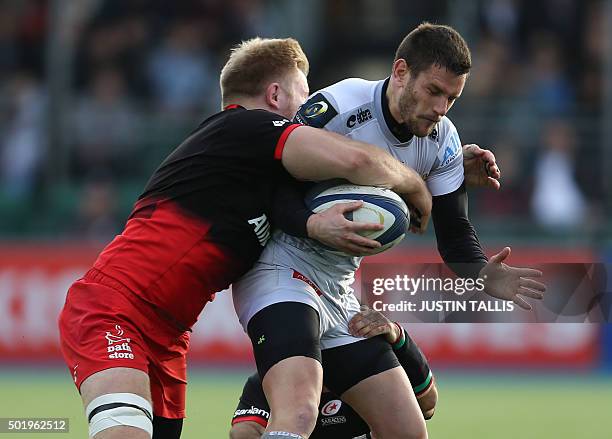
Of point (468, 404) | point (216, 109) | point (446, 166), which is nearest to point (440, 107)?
point (446, 166)

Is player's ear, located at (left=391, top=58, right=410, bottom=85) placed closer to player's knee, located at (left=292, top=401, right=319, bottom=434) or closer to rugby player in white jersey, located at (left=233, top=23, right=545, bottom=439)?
rugby player in white jersey, located at (left=233, top=23, right=545, bottom=439)

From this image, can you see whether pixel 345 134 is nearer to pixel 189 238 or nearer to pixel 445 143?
pixel 445 143

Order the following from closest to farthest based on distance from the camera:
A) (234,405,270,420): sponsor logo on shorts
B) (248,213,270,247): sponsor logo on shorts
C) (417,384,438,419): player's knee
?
(248,213,270,247): sponsor logo on shorts, (234,405,270,420): sponsor logo on shorts, (417,384,438,419): player's knee

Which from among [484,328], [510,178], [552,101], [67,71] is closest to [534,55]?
[552,101]

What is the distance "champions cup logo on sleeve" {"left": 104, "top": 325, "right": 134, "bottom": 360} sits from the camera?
5355 millimetres

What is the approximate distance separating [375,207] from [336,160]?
284 millimetres

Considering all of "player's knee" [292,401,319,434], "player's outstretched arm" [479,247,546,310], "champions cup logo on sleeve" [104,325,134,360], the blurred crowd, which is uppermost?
the blurred crowd

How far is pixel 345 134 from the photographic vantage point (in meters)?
5.95

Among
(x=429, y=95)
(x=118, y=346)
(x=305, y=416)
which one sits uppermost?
(x=429, y=95)

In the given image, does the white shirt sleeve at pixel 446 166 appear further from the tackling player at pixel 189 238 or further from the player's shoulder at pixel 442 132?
the tackling player at pixel 189 238

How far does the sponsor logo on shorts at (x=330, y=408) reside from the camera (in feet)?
21.1

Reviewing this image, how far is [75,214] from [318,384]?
29.3 feet

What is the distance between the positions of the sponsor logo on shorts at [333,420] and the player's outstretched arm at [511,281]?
1.03 metres

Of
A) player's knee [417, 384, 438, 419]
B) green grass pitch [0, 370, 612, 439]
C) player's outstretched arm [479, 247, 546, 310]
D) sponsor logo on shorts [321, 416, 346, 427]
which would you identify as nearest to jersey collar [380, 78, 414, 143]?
player's outstretched arm [479, 247, 546, 310]
